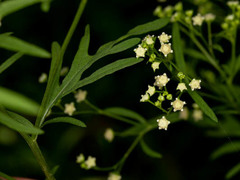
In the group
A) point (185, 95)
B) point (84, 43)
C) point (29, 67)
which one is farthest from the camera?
point (29, 67)

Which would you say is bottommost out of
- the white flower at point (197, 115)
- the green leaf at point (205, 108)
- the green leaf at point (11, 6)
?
the green leaf at point (205, 108)

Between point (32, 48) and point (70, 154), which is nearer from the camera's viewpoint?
point (32, 48)

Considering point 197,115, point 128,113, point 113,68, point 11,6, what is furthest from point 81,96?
point 11,6

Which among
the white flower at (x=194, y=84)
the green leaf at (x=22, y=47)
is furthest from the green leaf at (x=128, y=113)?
the green leaf at (x=22, y=47)

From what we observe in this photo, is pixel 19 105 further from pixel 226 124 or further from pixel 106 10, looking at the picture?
pixel 106 10

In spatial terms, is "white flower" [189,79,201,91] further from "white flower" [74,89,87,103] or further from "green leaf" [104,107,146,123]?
"white flower" [74,89,87,103]

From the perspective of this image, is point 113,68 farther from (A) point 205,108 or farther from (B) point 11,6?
(B) point 11,6

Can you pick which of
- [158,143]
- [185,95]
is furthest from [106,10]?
[158,143]

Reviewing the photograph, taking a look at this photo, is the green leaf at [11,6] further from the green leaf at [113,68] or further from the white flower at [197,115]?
the white flower at [197,115]
